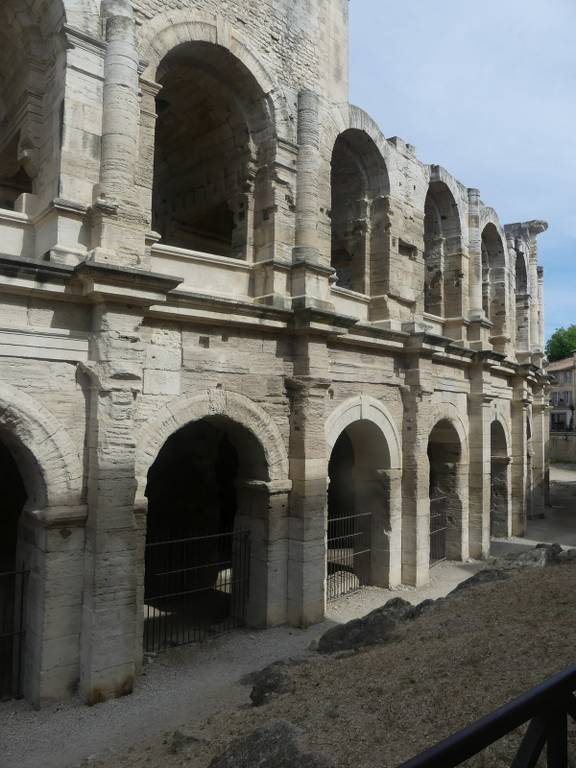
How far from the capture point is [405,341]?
12.0 meters

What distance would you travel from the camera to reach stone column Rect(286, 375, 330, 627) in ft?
30.7

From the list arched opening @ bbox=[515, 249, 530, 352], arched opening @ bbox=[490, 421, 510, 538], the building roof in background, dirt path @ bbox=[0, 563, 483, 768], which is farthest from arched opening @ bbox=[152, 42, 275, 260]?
the building roof in background

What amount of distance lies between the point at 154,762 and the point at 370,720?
2.12 m

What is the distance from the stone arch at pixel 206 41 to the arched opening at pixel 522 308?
13.0 meters

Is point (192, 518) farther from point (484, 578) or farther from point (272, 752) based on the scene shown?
point (272, 752)

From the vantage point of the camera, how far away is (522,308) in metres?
20.4

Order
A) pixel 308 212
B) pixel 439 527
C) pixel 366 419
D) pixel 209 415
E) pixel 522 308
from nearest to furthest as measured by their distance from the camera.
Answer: pixel 209 415 → pixel 308 212 → pixel 366 419 → pixel 439 527 → pixel 522 308

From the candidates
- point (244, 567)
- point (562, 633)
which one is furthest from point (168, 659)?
point (562, 633)

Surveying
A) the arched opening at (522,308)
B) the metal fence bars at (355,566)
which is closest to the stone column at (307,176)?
the metal fence bars at (355,566)

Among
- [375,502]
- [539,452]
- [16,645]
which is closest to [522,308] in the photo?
[539,452]

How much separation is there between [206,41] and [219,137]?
1.80m

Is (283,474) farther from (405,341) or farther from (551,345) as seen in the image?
(551,345)

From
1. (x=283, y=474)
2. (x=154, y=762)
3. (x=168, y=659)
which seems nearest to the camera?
(x=154, y=762)

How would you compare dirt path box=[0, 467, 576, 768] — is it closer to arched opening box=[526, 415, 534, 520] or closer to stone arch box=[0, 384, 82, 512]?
stone arch box=[0, 384, 82, 512]
